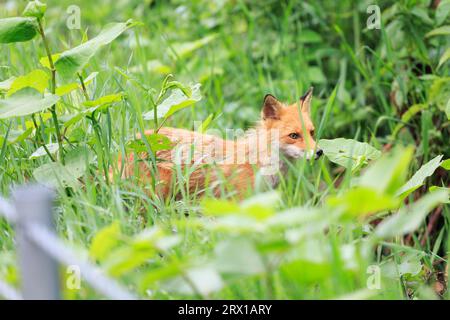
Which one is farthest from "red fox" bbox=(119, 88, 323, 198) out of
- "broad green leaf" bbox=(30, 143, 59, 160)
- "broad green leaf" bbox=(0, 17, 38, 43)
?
"broad green leaf" bbox=(0, 17, 38, 43)

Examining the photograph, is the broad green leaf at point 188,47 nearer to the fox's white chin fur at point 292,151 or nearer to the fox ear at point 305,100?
the fox ear at point 305,100

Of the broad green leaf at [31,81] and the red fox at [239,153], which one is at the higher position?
the broad green leaf at [31,81]

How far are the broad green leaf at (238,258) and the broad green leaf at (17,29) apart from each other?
71.9 inches

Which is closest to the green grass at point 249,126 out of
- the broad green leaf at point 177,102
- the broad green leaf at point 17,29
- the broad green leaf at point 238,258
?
the broad green leaf at point 238,258

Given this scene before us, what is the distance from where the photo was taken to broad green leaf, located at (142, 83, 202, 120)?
3.98 metres

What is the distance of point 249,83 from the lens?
666 cm

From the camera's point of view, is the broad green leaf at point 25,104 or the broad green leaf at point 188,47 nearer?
the broad green leaf at point 25,104

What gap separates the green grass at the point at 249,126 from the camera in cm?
232

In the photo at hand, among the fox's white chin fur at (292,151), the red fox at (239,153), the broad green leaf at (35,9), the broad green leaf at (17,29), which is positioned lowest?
the fox's white chin fur at (292,151)

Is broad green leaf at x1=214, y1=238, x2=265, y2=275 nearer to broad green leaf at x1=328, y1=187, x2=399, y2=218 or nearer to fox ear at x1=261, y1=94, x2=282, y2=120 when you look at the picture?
broad green leaf at x1=328, y1=187, x2=399, y2=218
